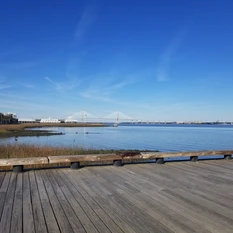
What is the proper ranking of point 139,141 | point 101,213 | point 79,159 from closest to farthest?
point 101,213 < point 79,159 < point 139,141

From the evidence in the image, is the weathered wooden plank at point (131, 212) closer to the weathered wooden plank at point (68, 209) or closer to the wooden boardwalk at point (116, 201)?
the wooden boardwalk at point (116, 201)

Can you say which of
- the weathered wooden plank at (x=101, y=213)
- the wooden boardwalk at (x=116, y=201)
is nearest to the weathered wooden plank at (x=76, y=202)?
→ the wooden boardwalk at (x=116, y=201)

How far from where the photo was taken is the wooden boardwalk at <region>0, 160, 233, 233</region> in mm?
2668

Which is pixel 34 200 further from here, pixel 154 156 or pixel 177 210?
pixel 154 156

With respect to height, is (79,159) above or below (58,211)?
above

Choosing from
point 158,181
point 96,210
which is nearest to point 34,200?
point 96,210

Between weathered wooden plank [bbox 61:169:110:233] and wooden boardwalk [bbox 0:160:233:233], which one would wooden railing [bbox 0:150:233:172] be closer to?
wooden boardwalk [bbox 0:160:233:233]

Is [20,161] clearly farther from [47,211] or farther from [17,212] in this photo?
[47,211]

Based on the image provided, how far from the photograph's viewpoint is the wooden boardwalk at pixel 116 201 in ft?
8.75

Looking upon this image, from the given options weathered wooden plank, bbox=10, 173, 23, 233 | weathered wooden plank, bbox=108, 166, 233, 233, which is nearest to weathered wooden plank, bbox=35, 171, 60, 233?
weathered wooden plank, bbox=10, 173, 23, 233

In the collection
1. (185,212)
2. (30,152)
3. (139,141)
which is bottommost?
(139,141)

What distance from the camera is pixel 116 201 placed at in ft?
11.4

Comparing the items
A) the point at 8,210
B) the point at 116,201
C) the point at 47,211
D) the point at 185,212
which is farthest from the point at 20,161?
the point at 185,212

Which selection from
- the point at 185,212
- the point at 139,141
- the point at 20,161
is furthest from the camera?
the point at 139,141
